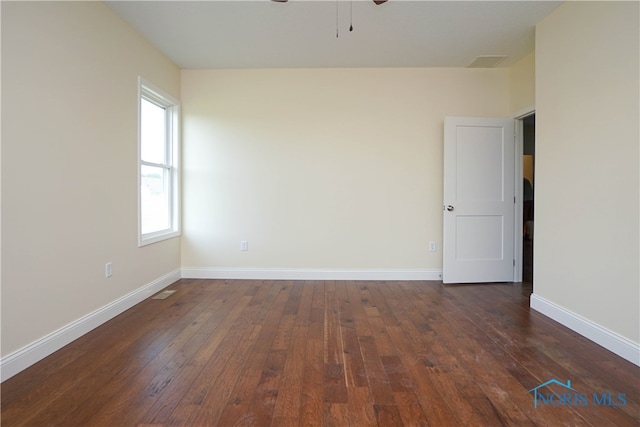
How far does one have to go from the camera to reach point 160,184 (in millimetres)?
3619

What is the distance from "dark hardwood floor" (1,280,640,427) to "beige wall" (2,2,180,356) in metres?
0.37

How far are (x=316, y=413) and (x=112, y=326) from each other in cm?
193

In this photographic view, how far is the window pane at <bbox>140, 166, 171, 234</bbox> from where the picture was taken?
326 centimetres

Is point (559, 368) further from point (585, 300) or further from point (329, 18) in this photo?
point (329, 18)

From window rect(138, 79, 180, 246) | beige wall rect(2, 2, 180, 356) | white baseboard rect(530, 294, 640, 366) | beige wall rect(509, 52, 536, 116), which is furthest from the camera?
beige wall rect(509, 52, 536, 116)

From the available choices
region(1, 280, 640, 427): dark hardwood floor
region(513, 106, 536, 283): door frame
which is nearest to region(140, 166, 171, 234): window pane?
region(1, 280, 640, 427): dark hardwood floor

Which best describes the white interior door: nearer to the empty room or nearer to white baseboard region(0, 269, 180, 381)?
the empty room

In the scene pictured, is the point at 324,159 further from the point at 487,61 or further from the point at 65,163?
the point at 65,163

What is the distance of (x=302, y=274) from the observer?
387 centimetres

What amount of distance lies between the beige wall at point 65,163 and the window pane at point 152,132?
0.90 ft

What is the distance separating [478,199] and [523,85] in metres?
1.39

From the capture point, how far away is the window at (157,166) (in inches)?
126

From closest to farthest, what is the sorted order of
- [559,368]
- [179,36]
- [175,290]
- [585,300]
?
[559,368] < [585,300] < [179,36] < [175,290]

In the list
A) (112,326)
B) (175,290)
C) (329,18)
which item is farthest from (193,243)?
(329,18)
